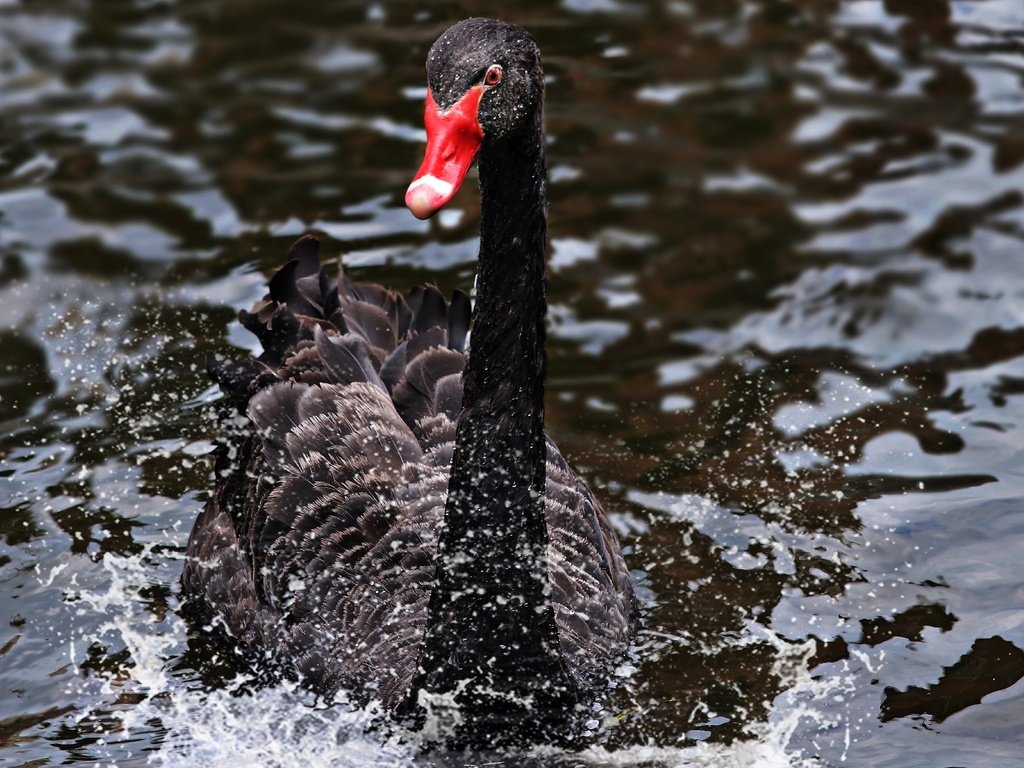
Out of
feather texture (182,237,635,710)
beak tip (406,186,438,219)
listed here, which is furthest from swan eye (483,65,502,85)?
feather texture (182,237,635,710)

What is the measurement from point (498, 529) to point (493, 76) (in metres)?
1.66

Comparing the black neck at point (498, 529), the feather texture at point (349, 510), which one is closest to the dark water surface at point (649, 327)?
the feather texture at point (349, 510)

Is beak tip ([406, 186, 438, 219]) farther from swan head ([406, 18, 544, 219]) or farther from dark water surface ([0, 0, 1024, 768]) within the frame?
dark water surface ([0, 0, 1024, 768])

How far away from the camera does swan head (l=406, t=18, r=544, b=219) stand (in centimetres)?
485

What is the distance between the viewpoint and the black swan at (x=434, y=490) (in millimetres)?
5293

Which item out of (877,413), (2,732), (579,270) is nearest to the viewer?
(2,732)

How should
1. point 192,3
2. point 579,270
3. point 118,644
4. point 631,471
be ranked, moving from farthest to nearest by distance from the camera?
point 192,3, point 579,270, point 631,471, point 118,644

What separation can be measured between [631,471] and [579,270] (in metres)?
2.44

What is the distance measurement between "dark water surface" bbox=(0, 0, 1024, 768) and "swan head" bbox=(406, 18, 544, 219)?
2331mm

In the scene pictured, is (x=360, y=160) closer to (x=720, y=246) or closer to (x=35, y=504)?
(x=720, y=246)

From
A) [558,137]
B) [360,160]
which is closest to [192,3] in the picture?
[360,160]

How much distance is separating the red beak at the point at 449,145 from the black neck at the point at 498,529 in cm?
72

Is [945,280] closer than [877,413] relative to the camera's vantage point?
No

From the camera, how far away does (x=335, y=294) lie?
24.1ft
